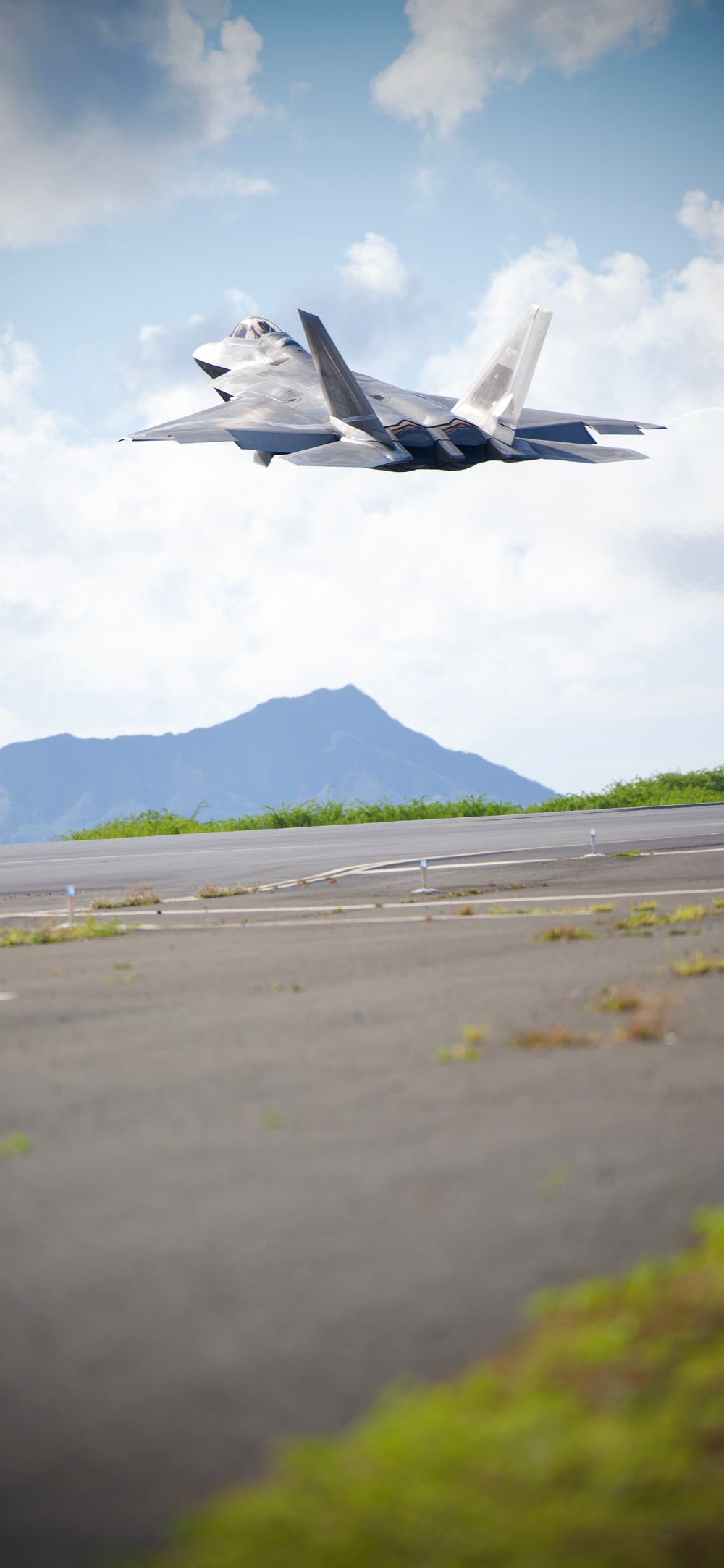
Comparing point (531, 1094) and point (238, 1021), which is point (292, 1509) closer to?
point (531, 1094)

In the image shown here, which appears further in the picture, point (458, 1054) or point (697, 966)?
point (697, 966)

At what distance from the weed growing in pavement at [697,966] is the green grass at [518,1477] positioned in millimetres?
7253

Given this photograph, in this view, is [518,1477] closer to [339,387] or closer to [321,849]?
[321,849]

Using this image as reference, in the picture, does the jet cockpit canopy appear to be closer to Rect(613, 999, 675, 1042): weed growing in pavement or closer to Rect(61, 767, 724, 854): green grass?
Rect(61, 767, 724, 854): green grass

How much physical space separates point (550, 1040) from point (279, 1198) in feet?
10.4

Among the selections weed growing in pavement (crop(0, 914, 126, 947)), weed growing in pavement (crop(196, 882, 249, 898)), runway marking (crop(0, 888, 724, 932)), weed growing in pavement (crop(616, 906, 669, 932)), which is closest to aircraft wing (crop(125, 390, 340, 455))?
weed growing in pavement (crop(196, 882, 249, 898))

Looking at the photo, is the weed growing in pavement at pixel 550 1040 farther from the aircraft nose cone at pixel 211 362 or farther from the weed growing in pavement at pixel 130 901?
the aircraft nose cone at pixel 211 362

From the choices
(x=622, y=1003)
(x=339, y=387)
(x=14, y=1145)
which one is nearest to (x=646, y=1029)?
(x=622, y=1003)

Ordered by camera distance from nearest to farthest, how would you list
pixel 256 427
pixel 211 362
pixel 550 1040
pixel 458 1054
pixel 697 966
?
1. pixel 458 1054
2. pixel 550 1040
3. pixel 697 966
4. pixel 256 427
5. pixel 211 362

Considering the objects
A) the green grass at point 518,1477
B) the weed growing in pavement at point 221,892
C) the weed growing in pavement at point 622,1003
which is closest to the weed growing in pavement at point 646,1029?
the weed growing in pavement at point 622,1003

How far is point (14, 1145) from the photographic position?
5879 millimetres

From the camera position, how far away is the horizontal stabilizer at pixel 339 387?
3397 cm

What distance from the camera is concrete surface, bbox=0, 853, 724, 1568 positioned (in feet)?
10.2

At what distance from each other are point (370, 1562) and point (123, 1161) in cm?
337
